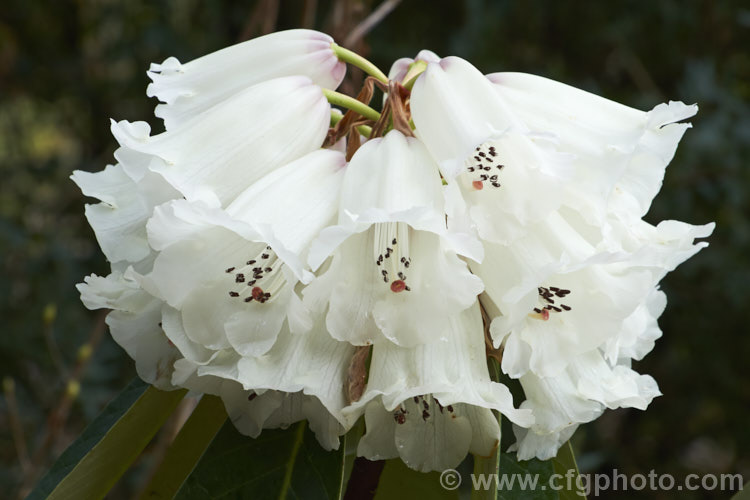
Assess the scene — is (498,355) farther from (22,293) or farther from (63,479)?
(22,293)

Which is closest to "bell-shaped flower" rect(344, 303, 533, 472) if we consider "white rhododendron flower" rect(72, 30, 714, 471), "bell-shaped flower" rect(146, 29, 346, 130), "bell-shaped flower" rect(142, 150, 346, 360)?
"white rhododendron flower" rect(72, 30, 714, 471)

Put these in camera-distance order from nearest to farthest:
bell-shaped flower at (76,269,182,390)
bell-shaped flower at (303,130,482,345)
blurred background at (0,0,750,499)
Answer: bell-shaped flower at (303,130,482,345) → bell-shaped flower at (76,269,182,390) → blurred background at (0,0,750,499)

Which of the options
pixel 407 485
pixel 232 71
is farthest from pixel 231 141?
pixel 407 485

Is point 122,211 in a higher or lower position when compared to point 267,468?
higher

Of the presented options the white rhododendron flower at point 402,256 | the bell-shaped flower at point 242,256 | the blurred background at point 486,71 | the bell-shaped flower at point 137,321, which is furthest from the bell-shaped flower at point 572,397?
the blurred background at point 486,71

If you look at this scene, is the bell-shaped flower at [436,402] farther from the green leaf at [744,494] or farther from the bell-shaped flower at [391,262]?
the green leaf at [744,494]
